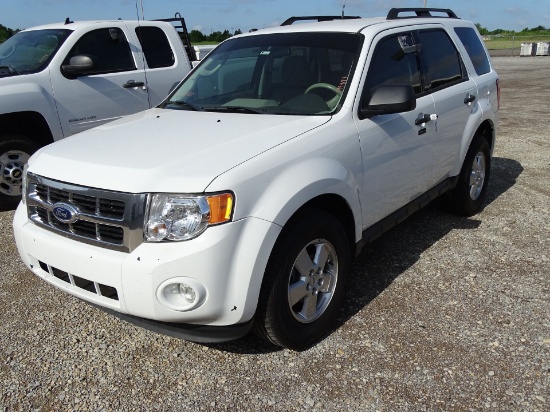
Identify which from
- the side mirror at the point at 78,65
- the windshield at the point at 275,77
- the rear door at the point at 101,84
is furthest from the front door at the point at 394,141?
the rear door at the point at 101,84

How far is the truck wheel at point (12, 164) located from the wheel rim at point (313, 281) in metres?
3.91

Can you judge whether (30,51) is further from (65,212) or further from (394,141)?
(394,141)

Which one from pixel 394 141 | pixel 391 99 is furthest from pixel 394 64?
pixel 391 99

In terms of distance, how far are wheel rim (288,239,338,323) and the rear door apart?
4.00 metres

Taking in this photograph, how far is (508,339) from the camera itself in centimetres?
322

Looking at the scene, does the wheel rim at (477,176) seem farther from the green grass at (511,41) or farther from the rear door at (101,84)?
the green grass at (511,41)

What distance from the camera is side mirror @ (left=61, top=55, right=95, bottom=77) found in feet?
19.5

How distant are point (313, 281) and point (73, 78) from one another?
4.27 metres

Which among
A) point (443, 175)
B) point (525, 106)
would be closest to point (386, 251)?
point (443, 175)

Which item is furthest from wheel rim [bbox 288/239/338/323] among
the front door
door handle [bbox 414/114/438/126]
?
door handle [bbox 414/114/438/126]

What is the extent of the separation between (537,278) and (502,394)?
153cm

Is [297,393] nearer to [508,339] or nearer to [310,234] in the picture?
[310,234]

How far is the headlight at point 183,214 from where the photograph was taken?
2.54 metres

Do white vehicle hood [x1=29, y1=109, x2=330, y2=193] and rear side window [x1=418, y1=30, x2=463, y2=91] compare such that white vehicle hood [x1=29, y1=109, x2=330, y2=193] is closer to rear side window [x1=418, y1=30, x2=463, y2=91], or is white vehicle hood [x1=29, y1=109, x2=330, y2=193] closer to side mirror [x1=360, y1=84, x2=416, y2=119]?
side mirror [x1=360, y1=84, x2=416, y2=119]
